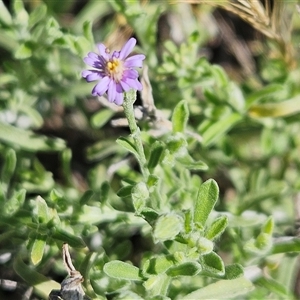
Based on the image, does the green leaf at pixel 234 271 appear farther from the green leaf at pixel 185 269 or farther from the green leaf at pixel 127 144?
the green leaf at pixel 127 144

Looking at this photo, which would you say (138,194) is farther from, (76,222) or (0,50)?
(0,50)

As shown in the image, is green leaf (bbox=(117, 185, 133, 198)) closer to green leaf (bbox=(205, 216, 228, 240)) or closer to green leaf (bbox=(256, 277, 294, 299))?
green leaf (bbox=(205, 216, 228, 240))

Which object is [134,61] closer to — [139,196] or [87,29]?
[139,196]

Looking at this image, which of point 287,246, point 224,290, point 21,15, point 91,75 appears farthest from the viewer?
point 21,15

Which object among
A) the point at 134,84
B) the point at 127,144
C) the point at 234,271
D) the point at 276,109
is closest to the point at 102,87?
the point at 134,84

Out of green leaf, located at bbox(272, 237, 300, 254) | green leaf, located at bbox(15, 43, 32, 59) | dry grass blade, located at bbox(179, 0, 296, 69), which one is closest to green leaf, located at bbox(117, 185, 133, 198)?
green leaf, located at bbox(272, 237, 300, 254)
